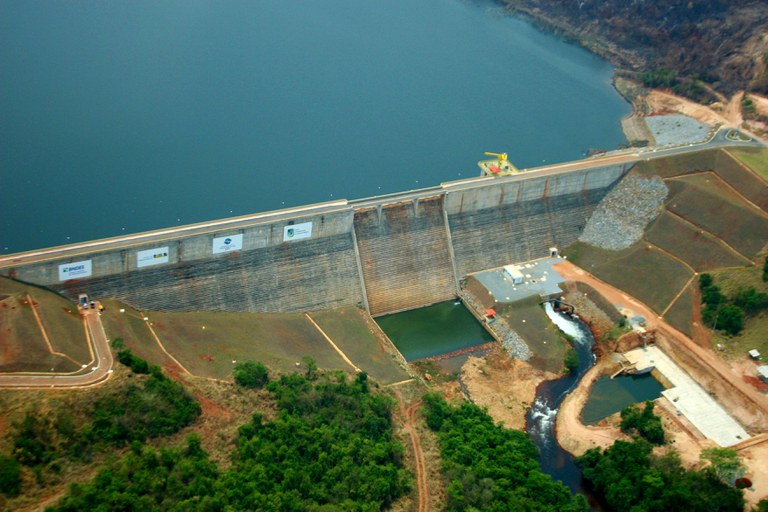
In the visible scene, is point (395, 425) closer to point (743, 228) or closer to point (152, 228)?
point (152, 228)

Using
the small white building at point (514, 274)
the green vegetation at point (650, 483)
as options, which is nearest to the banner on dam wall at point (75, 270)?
the small white building at point (514, 274)

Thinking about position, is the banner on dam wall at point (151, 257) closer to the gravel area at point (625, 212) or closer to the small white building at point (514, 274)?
the small white building at point (514, 274)

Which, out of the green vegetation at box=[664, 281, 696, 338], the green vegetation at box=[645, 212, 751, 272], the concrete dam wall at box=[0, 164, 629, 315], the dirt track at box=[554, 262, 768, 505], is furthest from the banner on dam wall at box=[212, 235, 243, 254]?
the green vegetation at box=[645, 212, 751, 272]

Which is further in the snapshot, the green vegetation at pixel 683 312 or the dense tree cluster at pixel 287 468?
the green vegetation at pixel 683 312

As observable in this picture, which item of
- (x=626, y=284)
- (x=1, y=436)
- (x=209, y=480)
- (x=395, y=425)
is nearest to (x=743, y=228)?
(x=626, y=284)

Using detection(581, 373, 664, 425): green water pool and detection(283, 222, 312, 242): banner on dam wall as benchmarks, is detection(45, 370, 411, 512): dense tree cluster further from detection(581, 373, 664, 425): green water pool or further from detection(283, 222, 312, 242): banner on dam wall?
detection(581, 373, 664, 425): green water pool

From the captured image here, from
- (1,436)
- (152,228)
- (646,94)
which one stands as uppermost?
(646,94)

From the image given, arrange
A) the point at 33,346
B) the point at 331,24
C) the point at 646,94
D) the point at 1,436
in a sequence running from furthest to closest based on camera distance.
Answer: the point at 331,24 → the point at 646,94 → the point at 33,346 → the point at 1,436
